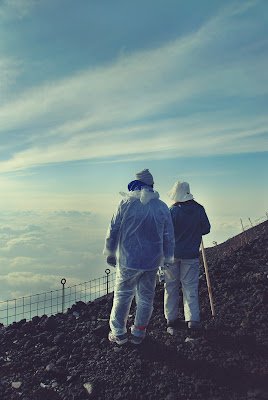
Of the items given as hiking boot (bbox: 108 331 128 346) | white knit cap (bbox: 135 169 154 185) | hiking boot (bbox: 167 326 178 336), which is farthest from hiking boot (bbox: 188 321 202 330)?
white knit cap (bbox: 135 169 154 185)

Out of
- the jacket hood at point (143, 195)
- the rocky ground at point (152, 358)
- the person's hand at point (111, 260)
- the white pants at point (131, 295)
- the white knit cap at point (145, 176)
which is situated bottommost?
the rocky ground at point (152, 358)

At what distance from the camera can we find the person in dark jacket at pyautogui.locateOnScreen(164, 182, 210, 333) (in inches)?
236

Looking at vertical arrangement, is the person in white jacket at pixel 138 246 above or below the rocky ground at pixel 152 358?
above

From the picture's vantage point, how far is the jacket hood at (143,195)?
17.9 feet

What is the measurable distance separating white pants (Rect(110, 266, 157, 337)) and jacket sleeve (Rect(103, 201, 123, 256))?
12.6 inches

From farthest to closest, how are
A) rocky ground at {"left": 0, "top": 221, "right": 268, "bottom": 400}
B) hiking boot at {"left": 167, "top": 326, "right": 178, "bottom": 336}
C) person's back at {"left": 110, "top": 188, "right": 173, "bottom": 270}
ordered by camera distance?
hiking boot at {"left": 167, "top": 326, "right": 178, "bottom": 336} → person's back at {"left": 110, "top": 188, "right": 173, "bottom": 270} → rocky ground at {"left": 0, "top": 221, "right": 268, "bottom": 400}

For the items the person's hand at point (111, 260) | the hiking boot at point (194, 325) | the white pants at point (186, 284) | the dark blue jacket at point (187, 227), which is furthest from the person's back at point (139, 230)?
the hiking boot at point (194, 325)

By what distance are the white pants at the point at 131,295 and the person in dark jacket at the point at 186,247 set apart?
626mm

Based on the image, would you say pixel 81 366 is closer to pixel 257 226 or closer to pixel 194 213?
pixel 194 213

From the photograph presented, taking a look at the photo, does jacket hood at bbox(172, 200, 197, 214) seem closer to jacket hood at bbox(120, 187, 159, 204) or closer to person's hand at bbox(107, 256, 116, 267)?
jacket hood at bbox(120, 187, 159, 204)

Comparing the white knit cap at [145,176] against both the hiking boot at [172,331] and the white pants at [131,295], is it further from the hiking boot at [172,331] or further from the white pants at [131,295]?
the hiking boot at [172,331]

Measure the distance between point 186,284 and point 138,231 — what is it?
139 centimetres

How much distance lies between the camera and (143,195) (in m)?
5.45

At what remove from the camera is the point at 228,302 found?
22.9ft
